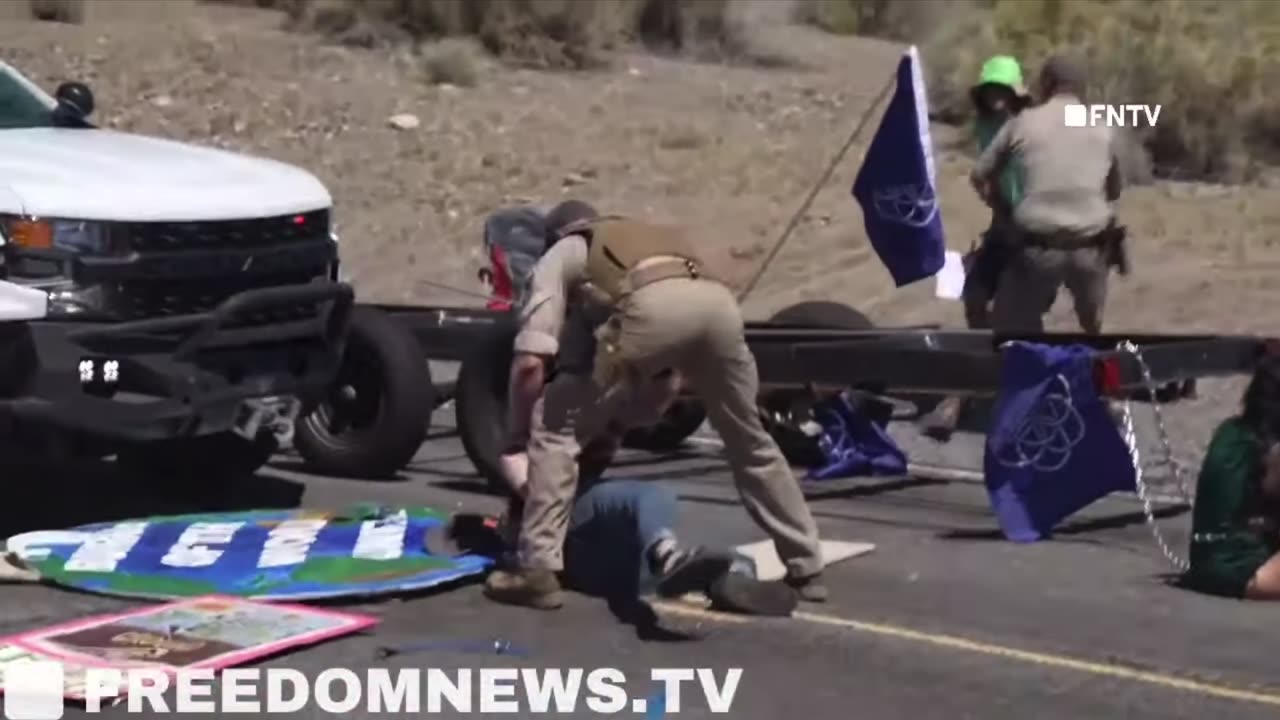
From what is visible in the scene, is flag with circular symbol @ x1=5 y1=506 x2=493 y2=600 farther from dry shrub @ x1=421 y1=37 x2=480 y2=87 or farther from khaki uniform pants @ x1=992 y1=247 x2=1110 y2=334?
dry shrub @ x1=421 y1=37 x2=480 y2=87

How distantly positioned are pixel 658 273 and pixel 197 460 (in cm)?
344

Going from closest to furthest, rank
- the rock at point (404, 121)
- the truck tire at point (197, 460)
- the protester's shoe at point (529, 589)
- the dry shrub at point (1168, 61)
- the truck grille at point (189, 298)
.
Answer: the protester's shoe at point (529, 589), the truck grille at point (189, 298), the truck tire at point (197, 460), the dry shrub at point (1168, 61), the rock at point (404, 121)

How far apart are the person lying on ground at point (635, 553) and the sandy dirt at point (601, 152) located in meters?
4.76

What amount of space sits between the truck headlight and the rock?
578 inches

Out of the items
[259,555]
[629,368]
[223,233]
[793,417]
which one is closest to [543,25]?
[793,417]

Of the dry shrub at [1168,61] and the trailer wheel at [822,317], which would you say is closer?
the trailer wheel at [822,317]

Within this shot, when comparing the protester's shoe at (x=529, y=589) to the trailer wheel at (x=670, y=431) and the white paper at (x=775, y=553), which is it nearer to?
the white paper at (x=775, y=553)

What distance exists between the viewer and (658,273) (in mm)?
8266

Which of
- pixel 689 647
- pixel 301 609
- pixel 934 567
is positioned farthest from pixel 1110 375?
pixel 301 609

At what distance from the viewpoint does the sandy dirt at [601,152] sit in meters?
17.3

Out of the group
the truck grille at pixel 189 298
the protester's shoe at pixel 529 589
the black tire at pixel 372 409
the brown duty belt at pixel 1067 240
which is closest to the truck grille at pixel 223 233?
the truck grille at pixel 189 298

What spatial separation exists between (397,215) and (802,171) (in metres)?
3.70

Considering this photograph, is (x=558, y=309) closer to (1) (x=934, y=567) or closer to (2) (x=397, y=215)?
(1) (x=934, y=567)

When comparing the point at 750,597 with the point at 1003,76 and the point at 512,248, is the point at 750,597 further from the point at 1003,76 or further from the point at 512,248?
the point at 1003,76
